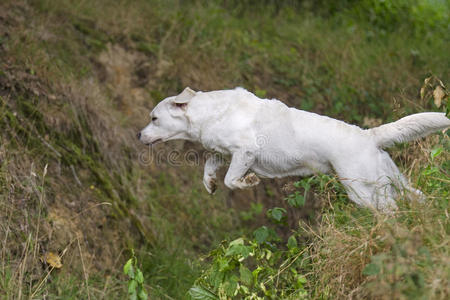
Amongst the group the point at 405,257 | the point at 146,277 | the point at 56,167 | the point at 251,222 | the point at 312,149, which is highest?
the point at 405,257

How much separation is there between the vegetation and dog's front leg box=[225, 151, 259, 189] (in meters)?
0.30

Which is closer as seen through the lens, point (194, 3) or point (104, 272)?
point (104, 272)

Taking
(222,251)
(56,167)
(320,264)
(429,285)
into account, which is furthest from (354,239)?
(56,167)

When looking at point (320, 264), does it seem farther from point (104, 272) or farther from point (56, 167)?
point (56, 167)

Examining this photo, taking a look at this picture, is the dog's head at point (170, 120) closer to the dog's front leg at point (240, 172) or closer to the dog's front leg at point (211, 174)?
the dog's front leg at point (211, 174)

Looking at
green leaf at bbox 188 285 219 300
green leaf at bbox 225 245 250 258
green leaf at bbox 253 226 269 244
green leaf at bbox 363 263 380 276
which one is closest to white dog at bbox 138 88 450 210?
green leaf at bbox 253 226 269 244

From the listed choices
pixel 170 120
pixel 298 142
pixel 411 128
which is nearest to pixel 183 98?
pixel 170 120

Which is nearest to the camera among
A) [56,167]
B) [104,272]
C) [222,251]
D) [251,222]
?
[222,251]

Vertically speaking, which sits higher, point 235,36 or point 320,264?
point 320,264

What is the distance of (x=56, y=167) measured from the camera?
6633 millimetres

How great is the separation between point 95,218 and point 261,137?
2.47 m

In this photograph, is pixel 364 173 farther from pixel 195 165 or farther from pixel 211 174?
pixel 195 165

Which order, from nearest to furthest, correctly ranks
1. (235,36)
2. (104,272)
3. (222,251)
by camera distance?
(222,251) → (104,272) → (235,36)

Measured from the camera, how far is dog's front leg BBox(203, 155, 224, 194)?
5227 mm
